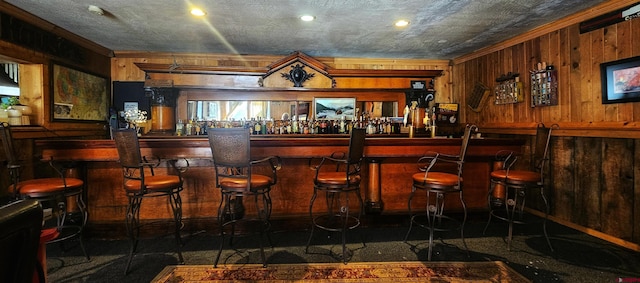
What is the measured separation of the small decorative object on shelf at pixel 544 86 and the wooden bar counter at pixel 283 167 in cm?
88

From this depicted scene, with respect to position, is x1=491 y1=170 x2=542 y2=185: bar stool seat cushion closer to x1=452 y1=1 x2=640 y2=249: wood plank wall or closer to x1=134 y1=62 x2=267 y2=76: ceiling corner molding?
x1=452 y1=1 x2=640 y2=249: wood plank wall

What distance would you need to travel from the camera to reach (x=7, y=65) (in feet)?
12.5

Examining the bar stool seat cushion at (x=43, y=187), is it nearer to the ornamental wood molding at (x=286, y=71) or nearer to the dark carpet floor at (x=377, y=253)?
the dark carpet floor at (x=377, y=253)

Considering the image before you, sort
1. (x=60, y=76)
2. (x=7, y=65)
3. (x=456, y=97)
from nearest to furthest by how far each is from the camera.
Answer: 1. (x=7, y=65)
2. (x=60, y=76)
3. (x=456, y=97)

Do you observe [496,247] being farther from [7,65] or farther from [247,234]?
[7,65]

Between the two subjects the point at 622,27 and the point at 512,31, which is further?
the point at 512,31

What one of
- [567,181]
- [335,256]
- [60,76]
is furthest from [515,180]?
[60,76]

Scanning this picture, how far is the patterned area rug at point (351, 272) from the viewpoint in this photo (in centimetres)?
236

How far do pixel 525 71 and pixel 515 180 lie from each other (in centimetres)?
217

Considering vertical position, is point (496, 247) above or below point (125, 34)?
below

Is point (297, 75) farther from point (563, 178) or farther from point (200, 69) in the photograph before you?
point (563, 178)

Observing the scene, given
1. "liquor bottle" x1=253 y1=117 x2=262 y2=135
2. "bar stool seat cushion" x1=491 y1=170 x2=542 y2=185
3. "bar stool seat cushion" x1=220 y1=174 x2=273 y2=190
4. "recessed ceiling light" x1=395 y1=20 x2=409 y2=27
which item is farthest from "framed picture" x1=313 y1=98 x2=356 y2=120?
"bar stool seat cushion" x1=220 y1=174 x2=273 y2=190

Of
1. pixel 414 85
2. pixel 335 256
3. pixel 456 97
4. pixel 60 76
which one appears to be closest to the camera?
pixel 335 256

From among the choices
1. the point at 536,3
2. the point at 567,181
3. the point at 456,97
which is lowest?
the point at 567,181
